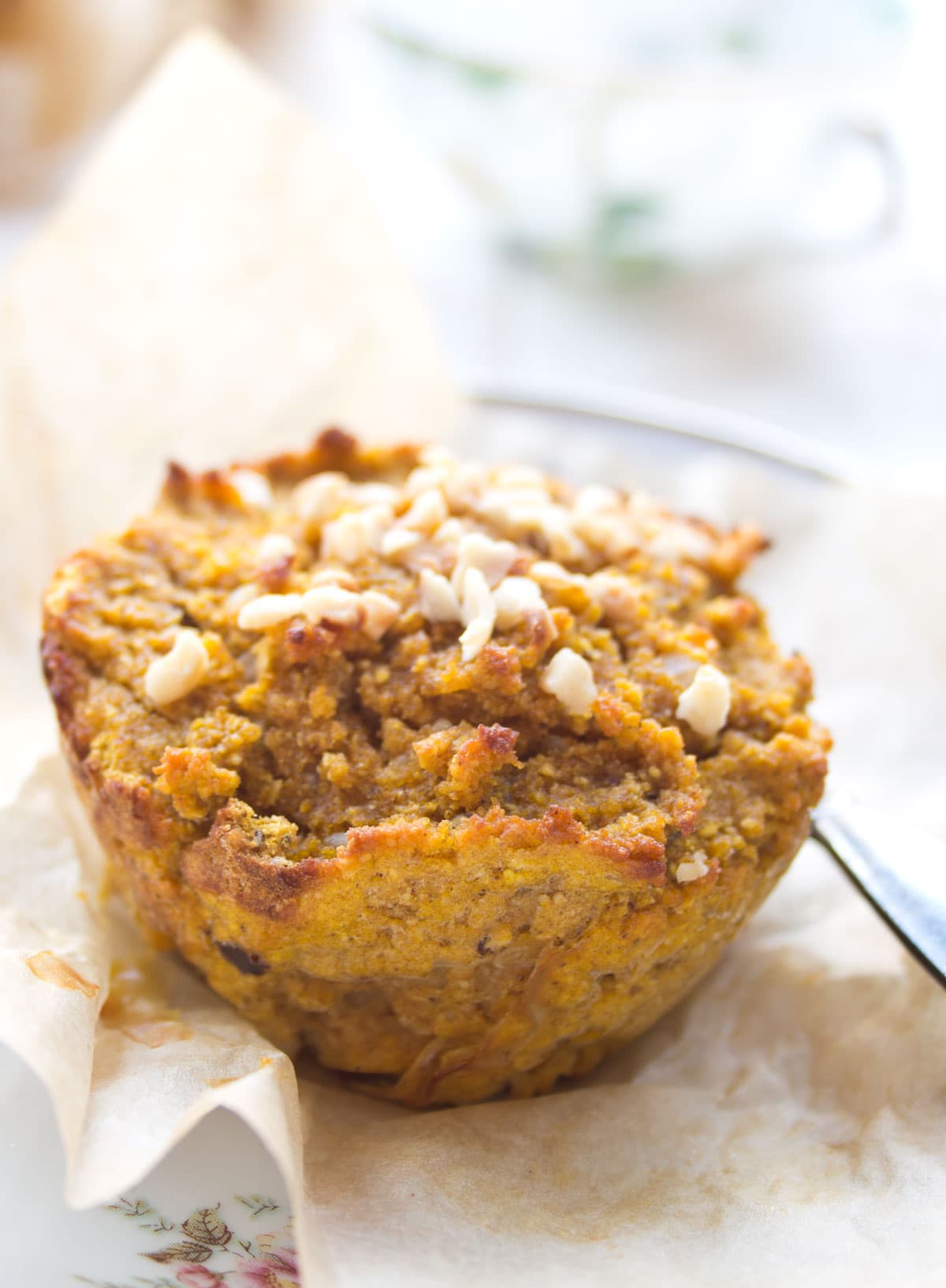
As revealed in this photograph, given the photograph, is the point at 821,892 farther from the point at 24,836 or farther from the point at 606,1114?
the point at 24,836

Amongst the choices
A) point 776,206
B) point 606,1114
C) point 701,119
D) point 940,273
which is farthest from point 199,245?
point 940,273

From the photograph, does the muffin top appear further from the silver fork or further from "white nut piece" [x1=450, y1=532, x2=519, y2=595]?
the silver fork

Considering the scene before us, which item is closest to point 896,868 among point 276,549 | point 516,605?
point 516,605

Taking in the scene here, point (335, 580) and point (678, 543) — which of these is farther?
point (678, 543)

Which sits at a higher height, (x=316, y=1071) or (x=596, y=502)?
(x=596, y=502)

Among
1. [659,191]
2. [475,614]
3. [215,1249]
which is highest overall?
[659,191]

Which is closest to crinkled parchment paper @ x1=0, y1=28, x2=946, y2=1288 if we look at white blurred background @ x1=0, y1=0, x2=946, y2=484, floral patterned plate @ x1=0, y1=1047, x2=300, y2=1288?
floral patterned plate @ x1=0, y1=1047, x2=300, y2=1288

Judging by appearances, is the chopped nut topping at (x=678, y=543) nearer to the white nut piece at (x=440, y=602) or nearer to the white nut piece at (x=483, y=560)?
the white nut piece at (x=483, y=560)

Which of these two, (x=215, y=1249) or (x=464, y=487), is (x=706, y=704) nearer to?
(x=464, y=487)
